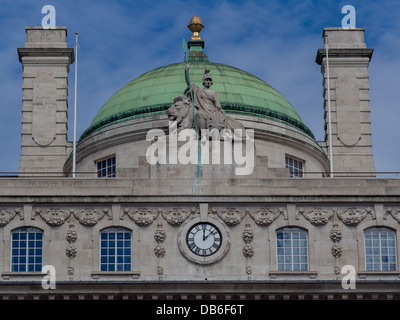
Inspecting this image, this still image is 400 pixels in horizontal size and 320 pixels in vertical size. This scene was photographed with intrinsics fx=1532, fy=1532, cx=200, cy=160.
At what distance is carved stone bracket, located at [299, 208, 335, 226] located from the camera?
64.2 metres

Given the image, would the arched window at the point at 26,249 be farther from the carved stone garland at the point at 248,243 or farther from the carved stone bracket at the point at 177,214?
the carved stone garland at the point at 248,243

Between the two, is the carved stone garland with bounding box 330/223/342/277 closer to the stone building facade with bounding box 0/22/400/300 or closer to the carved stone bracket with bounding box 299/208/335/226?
the stone building facade with bounding box 0/22/400/300

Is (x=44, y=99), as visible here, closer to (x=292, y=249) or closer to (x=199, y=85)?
(x=199, y=85)

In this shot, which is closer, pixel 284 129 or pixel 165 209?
pixel 165 209

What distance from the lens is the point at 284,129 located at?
76.9 m

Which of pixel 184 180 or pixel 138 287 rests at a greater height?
pixel 184 180

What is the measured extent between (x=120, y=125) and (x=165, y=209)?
43.9 feet

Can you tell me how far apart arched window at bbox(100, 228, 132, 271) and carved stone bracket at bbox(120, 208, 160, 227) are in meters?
0.60

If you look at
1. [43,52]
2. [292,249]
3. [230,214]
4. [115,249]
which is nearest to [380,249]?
[292,249]

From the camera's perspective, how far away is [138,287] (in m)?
62.2

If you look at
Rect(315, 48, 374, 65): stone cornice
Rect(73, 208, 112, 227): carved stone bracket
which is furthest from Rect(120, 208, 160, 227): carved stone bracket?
Rect(315, 48, 374, 65): stone cornice
